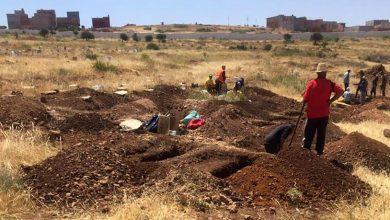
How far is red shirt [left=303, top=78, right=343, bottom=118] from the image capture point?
25.2 ft

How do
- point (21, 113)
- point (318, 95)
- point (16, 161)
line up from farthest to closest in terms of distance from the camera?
point (21, 113) → point (318, 95) → point (16, 161)

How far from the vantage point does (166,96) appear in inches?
625

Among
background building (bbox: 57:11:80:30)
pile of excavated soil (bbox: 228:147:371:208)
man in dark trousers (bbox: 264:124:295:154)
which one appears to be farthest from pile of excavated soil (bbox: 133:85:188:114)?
background building (bbox: 57:11:80:30)

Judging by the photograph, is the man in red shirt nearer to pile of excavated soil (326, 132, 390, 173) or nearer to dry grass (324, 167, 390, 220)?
pile of excavated soil (326, 132, 390, 173)

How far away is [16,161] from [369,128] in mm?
9683

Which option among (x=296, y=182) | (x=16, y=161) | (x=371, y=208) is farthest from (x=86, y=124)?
(x=371, y=208)

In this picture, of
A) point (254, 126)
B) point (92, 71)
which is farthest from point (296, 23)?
point (254, 126)

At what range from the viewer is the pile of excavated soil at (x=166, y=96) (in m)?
14.1

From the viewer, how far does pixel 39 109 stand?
1095 cm

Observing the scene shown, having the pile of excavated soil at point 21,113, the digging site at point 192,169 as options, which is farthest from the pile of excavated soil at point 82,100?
the digging site at point 192,169

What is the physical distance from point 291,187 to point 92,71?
17.3 meters

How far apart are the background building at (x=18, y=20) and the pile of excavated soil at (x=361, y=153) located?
127 metres

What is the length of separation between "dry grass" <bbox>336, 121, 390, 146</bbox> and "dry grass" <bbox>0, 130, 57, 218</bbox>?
812 centimetres

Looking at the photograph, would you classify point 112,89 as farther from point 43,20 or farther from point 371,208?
point 43,20
